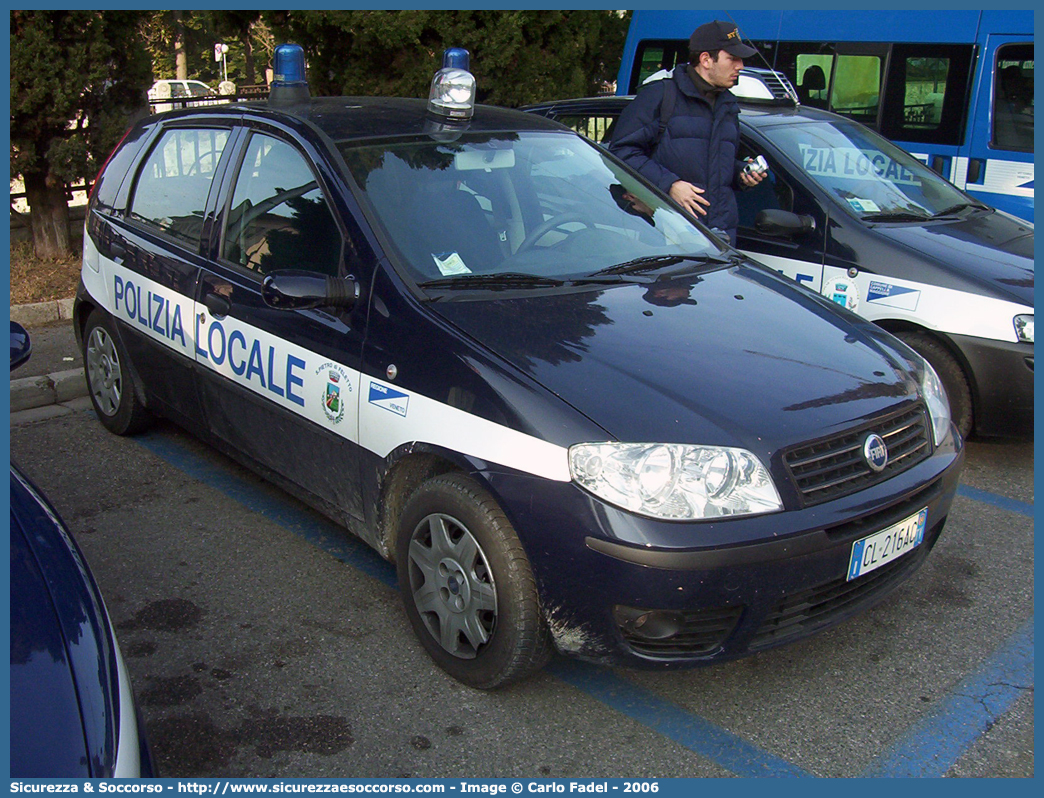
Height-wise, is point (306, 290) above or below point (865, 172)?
below

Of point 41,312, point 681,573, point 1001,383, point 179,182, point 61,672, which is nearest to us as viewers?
point 61,672

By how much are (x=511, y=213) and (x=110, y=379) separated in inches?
96.3

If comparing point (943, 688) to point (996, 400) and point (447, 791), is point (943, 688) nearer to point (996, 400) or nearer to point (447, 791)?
point (447, 791)

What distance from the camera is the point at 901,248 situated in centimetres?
486

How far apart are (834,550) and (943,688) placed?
2.38 feet

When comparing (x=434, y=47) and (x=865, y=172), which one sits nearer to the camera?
(x=865, y=172)

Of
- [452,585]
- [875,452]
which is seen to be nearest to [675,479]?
[875,452]

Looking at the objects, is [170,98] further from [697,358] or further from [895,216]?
[895,216]

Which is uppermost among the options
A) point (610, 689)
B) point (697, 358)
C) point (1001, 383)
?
point (697, 358)

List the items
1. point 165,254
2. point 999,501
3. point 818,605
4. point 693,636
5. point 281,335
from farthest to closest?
point 999,501
point 165,254
point 281,335
point 818,605
point 693,636

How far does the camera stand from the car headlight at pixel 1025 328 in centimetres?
447

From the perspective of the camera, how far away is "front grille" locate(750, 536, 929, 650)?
2.73 m

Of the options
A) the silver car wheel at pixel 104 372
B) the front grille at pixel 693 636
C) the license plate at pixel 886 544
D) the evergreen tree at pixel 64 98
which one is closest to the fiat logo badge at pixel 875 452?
the license plate at pixel 886 544

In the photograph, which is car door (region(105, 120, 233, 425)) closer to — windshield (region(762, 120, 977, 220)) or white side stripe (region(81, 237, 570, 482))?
white side stripe (region(81, 237, 570, 482))
